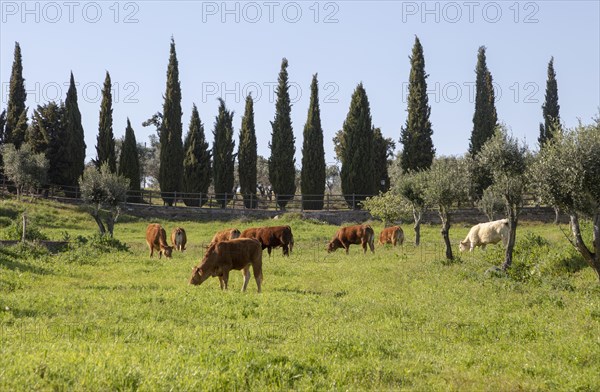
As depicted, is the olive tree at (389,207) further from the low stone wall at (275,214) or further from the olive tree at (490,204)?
the low stone wall at (275,214)

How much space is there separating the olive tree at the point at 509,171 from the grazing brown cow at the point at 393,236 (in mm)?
14782

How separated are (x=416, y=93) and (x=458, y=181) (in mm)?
37898

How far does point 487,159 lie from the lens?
23.8 metres

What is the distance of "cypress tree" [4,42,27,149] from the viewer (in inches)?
2451

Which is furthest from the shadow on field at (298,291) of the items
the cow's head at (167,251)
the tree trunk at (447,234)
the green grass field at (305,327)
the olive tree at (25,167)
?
the olive tree at (25,167)

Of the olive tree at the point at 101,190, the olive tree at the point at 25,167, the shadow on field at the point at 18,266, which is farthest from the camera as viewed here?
the olive tree at the point at 25,167

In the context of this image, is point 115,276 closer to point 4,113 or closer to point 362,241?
point 362,241

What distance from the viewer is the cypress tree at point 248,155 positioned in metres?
65.1

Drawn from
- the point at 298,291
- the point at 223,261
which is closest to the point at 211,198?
the point at 223,261

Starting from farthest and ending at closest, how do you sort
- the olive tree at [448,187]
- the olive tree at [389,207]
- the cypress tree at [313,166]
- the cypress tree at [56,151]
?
1. the cypress tree at [313,166]
2. the cypress tree at [56,151]
3. the olive tree at [389,207]
4. the olive tree at [448,187]

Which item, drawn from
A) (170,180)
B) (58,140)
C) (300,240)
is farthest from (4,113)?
(300,240)

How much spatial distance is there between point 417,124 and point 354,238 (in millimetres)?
28852

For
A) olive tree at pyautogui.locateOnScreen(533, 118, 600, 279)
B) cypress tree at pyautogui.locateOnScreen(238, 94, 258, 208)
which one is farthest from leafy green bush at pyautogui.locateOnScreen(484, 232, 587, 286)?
cypress tree at pyautogui.locateOnScreen(238, 94, 258, 208)

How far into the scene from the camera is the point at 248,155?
65.2 m
